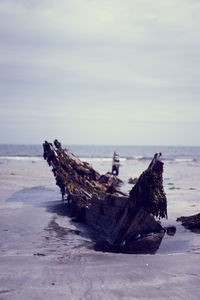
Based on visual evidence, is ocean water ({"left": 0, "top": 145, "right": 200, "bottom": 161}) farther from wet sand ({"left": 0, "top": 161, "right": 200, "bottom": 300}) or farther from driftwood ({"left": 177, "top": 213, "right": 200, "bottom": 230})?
wet sand ({"left": 0, "top": 161, "right": 200, "bottom": 300})

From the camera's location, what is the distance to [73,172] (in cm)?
1716

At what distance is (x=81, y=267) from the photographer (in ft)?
23.1

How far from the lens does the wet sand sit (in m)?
5.71

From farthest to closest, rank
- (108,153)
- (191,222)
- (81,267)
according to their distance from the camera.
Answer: (108,153) → (191,222) → (81,267)

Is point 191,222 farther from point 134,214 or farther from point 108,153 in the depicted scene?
point 108,153

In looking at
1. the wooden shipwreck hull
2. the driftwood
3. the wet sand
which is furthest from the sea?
the wooden shipwreck hull

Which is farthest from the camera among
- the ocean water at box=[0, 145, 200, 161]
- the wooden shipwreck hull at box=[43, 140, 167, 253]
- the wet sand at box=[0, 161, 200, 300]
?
the ocean water at box=[0, 145, 200, 161]

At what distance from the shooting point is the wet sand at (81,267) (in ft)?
18.7

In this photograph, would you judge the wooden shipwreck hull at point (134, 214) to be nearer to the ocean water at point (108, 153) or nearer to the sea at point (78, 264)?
the sea at point (78, 264)

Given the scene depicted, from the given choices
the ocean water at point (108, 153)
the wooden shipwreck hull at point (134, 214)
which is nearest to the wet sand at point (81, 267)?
the wooden shipwreck hull at point (134, 214)

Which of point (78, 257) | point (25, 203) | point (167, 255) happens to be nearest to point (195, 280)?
point (167, 255)

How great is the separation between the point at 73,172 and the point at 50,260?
975 centimetres

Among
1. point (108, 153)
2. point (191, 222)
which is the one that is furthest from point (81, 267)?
point (108, 153)

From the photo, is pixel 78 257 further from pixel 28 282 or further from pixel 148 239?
pixel 148 239
